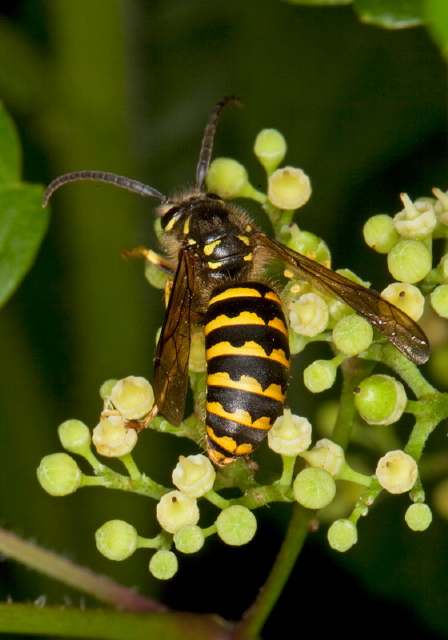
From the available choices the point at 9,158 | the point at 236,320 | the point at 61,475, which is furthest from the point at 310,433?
the point at 9,158

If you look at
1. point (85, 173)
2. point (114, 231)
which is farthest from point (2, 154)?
point (114, 231)

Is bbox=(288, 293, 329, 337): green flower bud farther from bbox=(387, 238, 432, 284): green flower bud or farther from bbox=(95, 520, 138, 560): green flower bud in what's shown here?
bbox=(95, 520, 138, 560): green flower bud

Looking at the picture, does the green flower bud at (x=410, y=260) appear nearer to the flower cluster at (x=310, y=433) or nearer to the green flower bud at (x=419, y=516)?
the flower cluster at (x=310, y=433)

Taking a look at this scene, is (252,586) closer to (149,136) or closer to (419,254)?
(419,254)


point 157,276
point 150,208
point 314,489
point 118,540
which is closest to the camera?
point 314,489

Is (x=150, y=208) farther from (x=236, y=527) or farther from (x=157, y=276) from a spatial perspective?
(x=236, y=527)

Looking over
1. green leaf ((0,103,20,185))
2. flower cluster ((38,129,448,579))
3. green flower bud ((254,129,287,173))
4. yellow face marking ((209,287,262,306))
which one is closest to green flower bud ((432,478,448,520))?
flower cluster ((38,129,448,579))

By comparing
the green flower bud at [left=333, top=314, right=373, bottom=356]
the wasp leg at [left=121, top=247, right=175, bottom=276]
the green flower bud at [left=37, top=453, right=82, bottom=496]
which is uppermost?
the green flower bud at [left=333, top=314, right=373, bottom=356]
